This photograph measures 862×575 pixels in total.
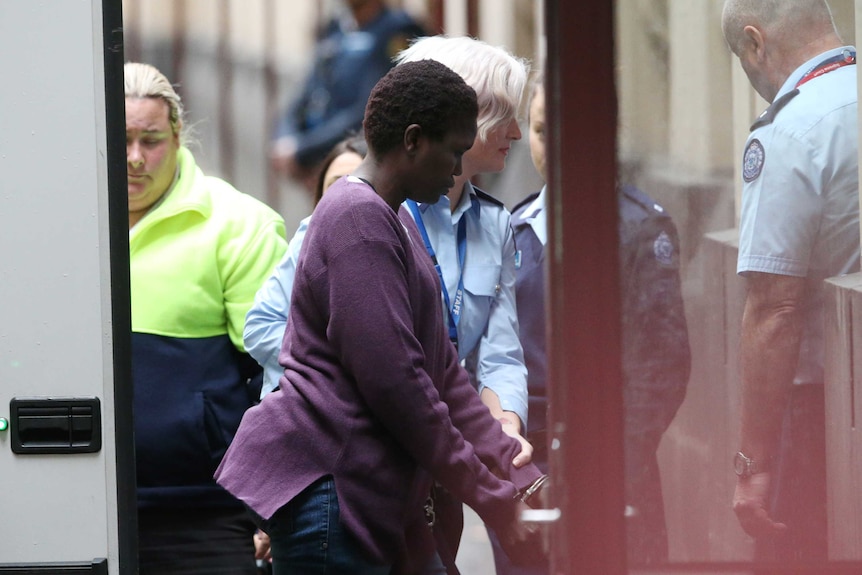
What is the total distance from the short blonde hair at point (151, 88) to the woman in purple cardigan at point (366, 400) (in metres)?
1.03

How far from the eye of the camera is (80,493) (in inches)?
82.0

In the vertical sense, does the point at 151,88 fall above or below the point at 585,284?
above

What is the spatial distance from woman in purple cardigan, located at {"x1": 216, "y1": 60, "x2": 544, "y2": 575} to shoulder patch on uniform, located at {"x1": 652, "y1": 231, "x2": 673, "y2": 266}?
650 millimetres

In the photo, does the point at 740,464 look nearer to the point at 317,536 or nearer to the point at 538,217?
the point at 317,536

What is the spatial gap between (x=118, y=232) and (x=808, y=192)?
3.65 ft

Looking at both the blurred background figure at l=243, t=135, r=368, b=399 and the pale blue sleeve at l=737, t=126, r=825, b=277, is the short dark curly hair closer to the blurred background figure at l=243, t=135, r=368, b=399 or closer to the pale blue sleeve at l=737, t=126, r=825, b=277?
the blurred background figure at l=243, t=135, r=368, b=399

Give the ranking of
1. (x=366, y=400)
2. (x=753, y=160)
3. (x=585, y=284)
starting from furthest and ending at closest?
(x=366, y=400) < (x=753, y=160) < (x=585, y=284)

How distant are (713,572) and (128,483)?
1.09 m

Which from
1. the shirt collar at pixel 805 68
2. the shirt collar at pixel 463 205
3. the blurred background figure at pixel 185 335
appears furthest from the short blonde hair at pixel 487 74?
the shirt collar at pixel 805 68

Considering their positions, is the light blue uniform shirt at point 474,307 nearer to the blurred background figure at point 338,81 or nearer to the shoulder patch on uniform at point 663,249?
the shoulder patch on uniform at point 663,249

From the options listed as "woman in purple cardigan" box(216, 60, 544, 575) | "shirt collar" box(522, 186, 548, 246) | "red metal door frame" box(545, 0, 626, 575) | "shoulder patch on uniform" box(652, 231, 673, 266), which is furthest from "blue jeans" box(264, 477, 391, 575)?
"shirt collar" box(522, 186, 548, 246)

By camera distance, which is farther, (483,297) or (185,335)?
(185,335)

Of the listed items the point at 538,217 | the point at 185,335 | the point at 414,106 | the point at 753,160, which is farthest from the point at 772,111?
the point at 185,335

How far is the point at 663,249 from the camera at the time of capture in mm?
1393
